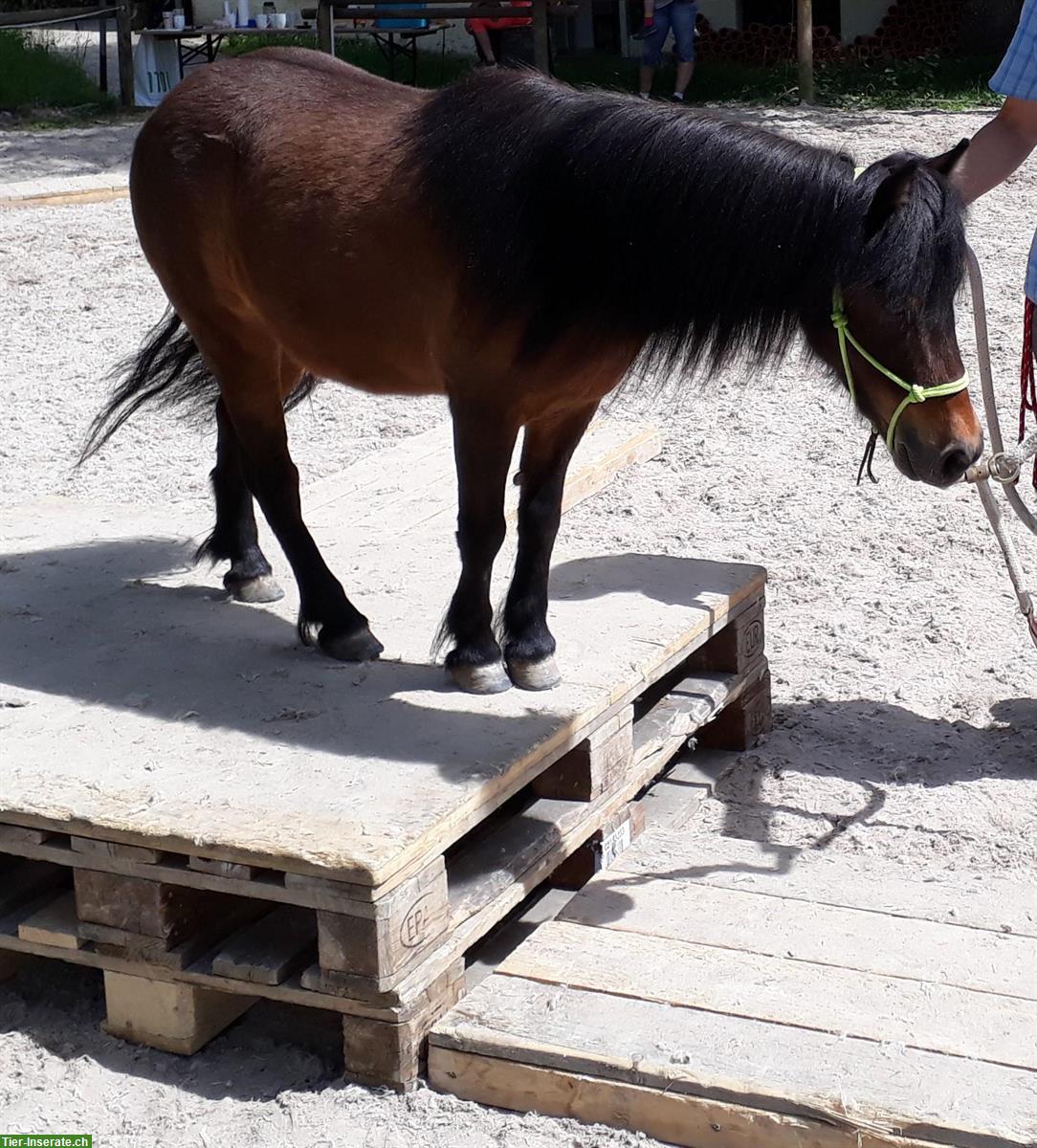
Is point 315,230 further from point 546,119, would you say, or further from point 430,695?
point 430,695

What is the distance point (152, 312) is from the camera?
7488mm

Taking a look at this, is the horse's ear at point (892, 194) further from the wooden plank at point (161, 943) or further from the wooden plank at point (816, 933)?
the wooden plank at point (161, 943)

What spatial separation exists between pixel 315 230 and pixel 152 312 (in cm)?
470

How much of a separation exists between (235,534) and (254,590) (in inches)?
6.1

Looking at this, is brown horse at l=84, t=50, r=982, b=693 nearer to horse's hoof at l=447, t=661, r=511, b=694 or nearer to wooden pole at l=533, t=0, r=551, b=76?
horse's hoof at l=447, t=661, r=511, b=694

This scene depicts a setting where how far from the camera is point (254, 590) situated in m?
3.73

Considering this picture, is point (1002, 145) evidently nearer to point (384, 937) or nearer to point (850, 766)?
point (850, 766)

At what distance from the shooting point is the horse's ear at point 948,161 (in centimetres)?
254

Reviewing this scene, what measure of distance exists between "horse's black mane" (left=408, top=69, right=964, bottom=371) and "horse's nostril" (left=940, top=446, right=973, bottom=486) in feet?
0.82

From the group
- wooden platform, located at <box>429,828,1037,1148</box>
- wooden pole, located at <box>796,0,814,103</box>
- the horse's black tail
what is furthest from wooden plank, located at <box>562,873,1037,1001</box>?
wooden pole, located at <box>796,0,814,103</box>

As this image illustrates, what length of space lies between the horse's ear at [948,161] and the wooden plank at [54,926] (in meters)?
2.04

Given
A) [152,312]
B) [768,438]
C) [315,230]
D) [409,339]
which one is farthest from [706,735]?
[152,312]

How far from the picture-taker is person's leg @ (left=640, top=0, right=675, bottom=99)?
12.8 meters

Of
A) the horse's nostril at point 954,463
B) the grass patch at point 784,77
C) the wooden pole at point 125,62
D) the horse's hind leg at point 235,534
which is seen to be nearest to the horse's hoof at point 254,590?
the horse's hind leg at point 235,534
